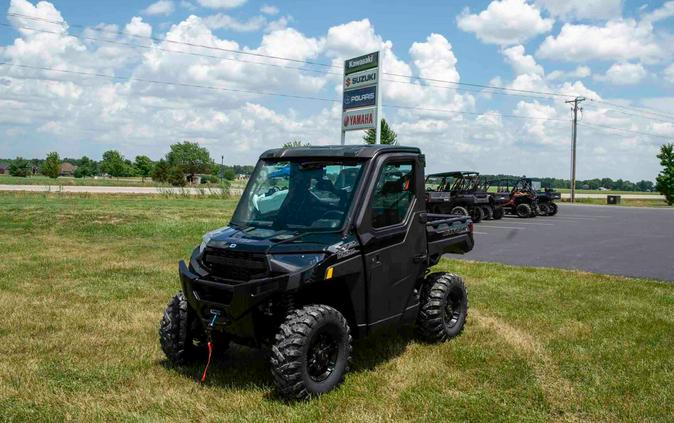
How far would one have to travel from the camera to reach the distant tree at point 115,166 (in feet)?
438

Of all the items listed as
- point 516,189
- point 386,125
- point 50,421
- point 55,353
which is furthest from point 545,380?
point 386,125

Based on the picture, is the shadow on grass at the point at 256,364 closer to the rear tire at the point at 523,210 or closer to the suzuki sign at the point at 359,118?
the suzuki sign at the point at 359,118

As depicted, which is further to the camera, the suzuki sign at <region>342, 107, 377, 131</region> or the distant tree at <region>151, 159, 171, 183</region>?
the distant tree at <region>151, 159, 171, 183</region>

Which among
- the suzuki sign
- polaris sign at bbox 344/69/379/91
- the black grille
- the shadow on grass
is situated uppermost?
polaris sign at bbox 344/69/379/91

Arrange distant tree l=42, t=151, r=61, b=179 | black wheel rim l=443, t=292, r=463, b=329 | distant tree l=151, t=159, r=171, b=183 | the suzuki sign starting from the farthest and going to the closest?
distant tree l=42, t=151, r=61, b=179
distant tree l=151, t=159, r=171, b=183
the suzuki sign
black wheel rim l=443, t=292, r=463, b=329

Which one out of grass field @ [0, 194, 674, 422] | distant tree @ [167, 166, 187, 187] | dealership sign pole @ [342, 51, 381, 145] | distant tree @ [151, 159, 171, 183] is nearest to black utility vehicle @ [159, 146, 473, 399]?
grass field @ [0, 194, 674, 422]

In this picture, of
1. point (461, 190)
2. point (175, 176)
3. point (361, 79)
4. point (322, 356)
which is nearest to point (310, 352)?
point (322, 356)

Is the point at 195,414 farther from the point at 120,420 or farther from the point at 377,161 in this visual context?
the point at 377,161

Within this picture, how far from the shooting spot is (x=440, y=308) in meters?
5.98

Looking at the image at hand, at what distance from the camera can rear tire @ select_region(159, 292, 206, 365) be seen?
5227mm

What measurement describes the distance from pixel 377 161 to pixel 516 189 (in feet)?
79.0

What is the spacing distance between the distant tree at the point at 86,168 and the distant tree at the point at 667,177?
4494 inches

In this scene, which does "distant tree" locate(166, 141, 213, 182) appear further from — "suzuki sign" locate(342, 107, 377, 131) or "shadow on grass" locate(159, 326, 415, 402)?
"shadow on grass" locate(159, 326, 415, 402)

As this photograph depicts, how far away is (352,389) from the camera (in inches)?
189
